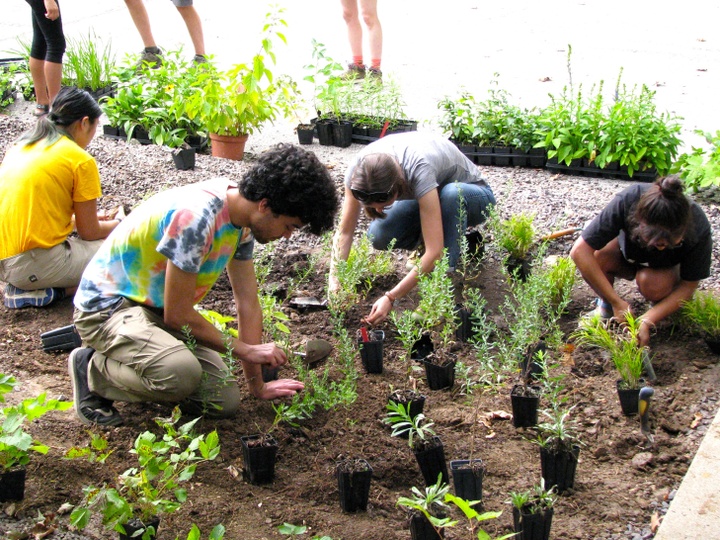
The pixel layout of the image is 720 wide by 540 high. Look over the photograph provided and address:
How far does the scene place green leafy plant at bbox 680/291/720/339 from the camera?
379 cm

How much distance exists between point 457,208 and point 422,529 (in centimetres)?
214

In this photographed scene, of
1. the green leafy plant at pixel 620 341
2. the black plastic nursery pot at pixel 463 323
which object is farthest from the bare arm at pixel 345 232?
the green leafy plant at pixel 620 341

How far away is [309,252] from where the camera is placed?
5043 millimetres

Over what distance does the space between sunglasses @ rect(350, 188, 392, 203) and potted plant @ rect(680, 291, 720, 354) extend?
156cm

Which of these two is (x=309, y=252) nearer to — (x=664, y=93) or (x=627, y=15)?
(x=664, y=93)

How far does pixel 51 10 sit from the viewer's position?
21.0 feet

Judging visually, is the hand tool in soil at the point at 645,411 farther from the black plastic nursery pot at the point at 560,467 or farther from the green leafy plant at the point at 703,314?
the green leafy plant at the point at 703,314

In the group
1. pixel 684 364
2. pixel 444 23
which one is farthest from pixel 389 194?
pixel 444 23

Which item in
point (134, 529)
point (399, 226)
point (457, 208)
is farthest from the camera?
point (399, 226)

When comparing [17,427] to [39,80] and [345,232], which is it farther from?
[39,80]

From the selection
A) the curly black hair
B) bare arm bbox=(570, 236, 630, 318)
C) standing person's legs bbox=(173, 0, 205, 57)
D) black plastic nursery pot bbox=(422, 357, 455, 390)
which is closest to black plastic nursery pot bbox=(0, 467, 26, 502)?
the curly black hair

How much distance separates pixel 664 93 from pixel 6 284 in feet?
20.3

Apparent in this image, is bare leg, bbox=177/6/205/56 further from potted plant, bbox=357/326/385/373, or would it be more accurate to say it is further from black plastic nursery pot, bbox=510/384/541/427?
black plastic nursery pot, bbox=510/384/541/427

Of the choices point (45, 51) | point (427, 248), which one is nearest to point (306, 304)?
point (427, 248)
